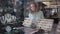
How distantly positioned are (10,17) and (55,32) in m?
0.40

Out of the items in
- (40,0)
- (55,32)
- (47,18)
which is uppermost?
(40,0)

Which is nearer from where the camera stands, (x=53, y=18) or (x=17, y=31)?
(x=53, y=18)

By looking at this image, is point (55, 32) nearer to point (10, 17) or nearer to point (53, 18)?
point (53, 18)

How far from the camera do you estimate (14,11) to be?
1.25 metres

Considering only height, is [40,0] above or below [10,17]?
above

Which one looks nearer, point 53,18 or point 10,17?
point 53,18

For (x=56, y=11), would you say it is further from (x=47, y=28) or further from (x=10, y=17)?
(x=10, y=17)

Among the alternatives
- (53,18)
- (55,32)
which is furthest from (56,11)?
(55,32)

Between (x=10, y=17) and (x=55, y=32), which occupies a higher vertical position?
(x=10, y=17)

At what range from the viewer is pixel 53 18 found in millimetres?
1157

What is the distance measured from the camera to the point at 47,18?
46.5 inches

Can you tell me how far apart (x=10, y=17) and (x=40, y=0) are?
0.97 ft

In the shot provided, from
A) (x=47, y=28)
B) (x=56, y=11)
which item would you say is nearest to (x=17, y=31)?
(x=47, y=28)

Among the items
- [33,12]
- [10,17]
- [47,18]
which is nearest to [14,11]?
[10,17]
